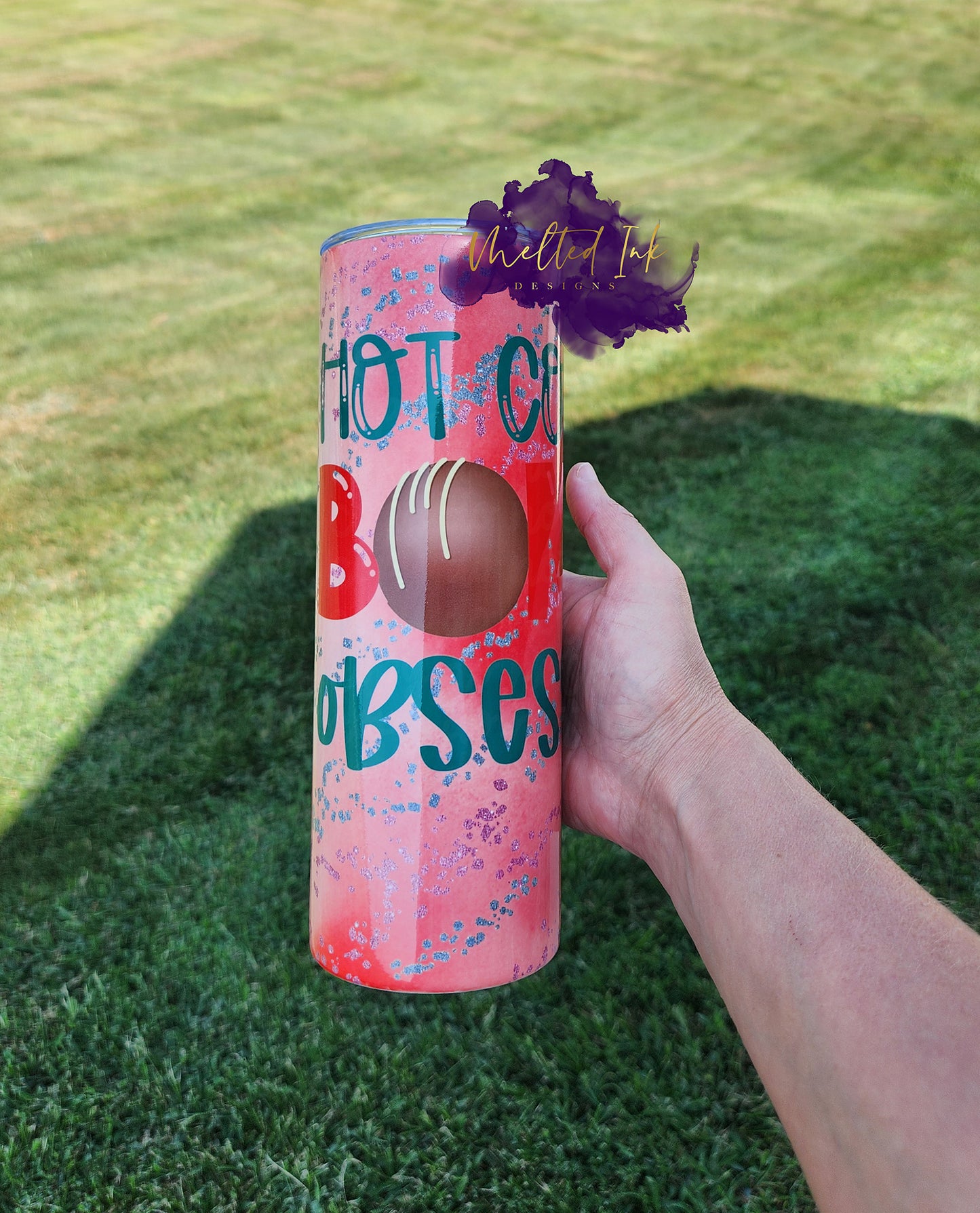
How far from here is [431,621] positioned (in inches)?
62.1

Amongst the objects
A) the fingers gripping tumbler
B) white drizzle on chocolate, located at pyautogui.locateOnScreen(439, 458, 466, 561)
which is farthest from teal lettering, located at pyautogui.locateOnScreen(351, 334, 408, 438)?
white drizzle on chocolate, located at pyautogui.locateOnScreen(439, 458, 466, 561)

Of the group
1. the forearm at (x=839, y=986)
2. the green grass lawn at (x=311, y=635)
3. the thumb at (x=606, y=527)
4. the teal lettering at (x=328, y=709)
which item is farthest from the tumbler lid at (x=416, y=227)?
the green grass lawn at (x=311, y=635)

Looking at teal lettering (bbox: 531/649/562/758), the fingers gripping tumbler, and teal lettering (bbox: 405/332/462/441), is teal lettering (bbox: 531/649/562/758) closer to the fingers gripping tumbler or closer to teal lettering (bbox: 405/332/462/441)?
the fingers gripping tumbler

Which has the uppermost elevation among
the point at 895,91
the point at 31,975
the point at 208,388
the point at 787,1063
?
the point at 895,91

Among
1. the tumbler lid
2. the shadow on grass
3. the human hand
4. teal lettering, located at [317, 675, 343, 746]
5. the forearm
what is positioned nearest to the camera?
the forearm

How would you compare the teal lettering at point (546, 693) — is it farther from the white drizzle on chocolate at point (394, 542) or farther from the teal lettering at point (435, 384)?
the teal lettering at point (435, 384)

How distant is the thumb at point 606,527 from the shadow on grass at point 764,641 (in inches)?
29.6

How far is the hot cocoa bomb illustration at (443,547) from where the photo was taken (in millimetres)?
1573

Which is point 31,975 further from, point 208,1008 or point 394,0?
point 394,0

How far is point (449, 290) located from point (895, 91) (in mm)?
9087

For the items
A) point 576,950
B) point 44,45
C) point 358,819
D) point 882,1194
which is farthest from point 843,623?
point 44,45

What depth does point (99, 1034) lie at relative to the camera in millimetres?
1984

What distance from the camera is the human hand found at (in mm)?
1814

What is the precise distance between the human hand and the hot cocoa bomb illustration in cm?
42
